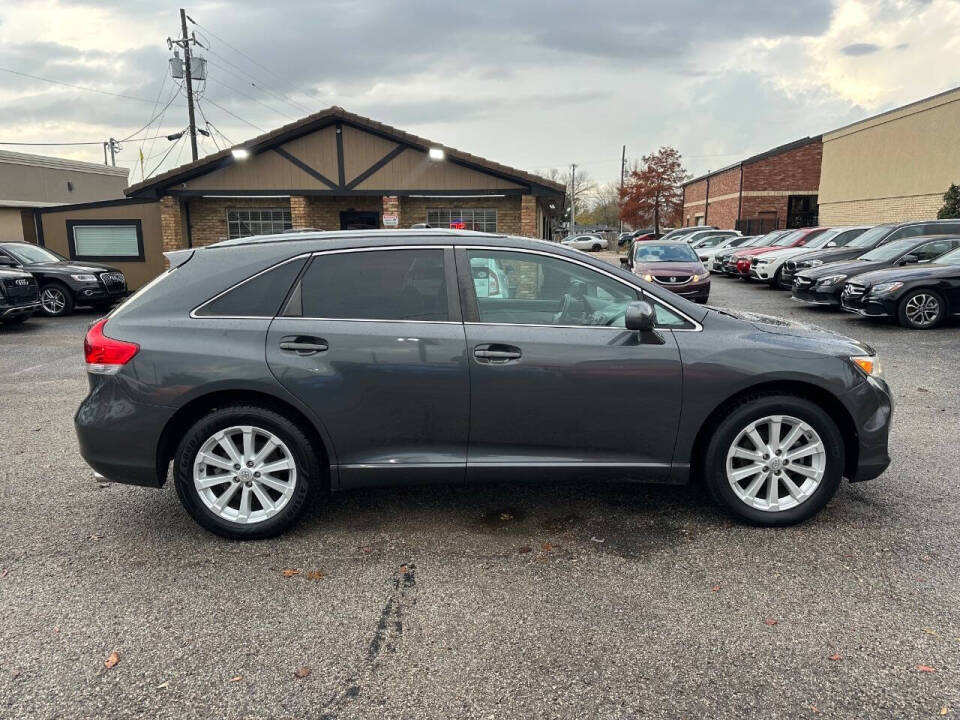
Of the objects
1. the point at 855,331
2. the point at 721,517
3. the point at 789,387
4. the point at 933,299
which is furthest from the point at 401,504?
the point at 933,299

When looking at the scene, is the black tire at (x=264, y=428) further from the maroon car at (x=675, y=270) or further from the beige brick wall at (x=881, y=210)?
the beige brick wall at (x=881, y=210)

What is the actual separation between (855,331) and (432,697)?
10907mm

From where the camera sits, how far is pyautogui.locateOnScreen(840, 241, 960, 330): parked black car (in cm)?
1108

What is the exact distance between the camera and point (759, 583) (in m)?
3.34

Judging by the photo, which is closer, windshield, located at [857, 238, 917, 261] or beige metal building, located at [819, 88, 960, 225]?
windshield, located at [857, 238, 917, 261]

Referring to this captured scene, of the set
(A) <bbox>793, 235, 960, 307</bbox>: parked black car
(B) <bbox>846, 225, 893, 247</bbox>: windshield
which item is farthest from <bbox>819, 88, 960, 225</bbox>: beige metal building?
(A) <bbox>793, 235, 960, 307</bbox>: parked black car

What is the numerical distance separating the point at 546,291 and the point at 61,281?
14.4 metres

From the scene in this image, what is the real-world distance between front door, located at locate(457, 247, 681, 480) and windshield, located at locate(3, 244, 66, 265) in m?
14.9

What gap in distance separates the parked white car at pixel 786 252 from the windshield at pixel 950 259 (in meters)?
6.34

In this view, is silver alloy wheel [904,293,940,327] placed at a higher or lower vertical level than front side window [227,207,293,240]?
lower

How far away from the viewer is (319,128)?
59.2 ft

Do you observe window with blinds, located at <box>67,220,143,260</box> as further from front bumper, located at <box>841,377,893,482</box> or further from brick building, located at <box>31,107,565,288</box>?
front bumper, located at <box>841,377,893,482</box>

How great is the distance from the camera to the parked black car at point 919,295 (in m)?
11.1

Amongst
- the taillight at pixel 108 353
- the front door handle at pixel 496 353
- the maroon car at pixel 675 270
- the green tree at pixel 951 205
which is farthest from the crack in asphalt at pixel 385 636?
the green tree at pixel 951 205
